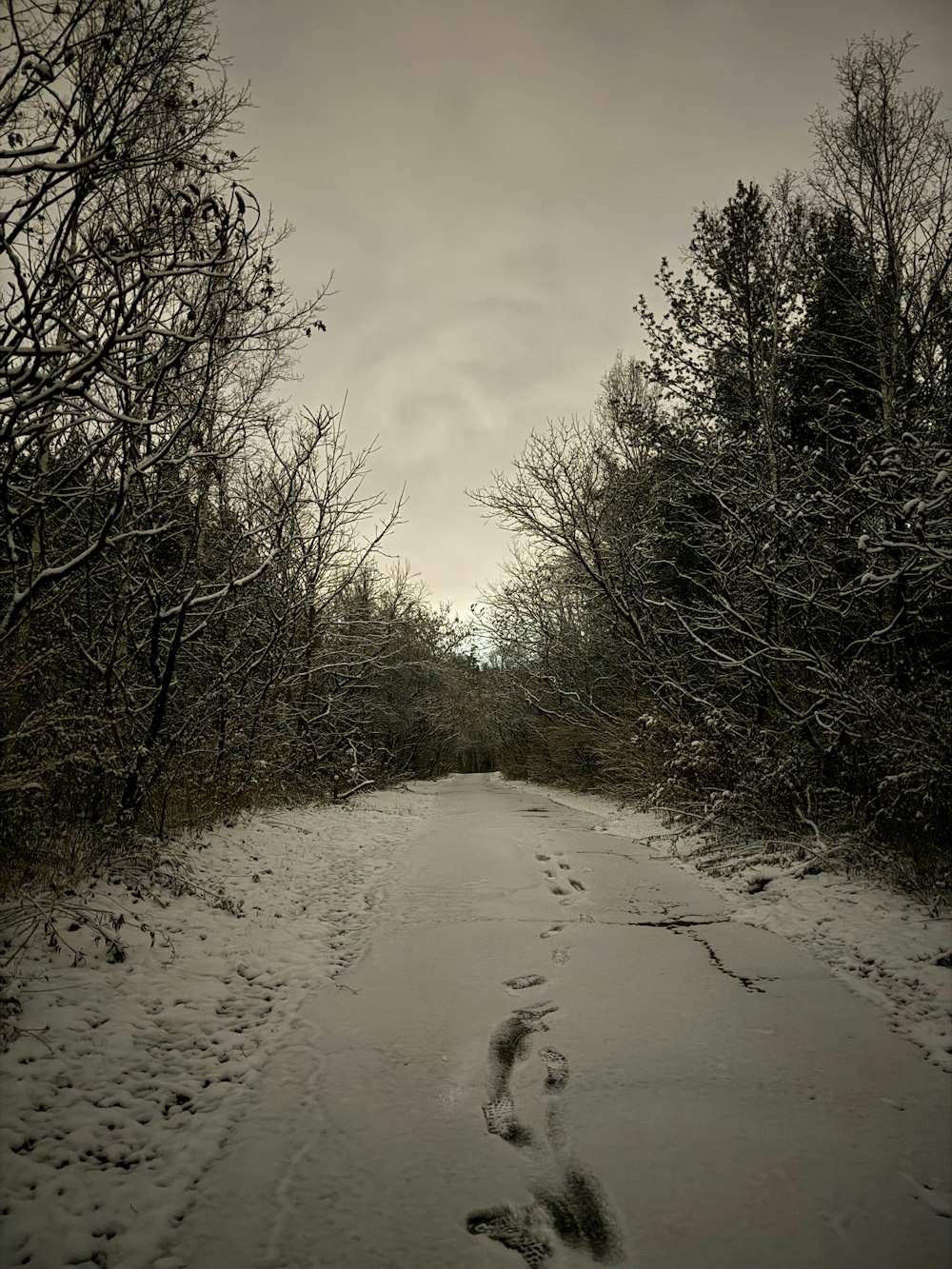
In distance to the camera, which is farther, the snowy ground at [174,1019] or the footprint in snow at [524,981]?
the footprint in snow at [524,981]

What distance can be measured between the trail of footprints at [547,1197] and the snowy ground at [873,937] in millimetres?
1761

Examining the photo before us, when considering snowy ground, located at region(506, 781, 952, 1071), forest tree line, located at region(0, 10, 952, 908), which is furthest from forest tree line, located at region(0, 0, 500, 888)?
snowy ground, located at region(506, 781, 952, 1071)

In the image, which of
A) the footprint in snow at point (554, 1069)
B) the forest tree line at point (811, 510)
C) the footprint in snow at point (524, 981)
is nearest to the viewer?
the footprint in snow at point (554, 1069)

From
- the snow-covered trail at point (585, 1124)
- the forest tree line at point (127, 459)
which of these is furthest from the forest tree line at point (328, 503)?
the snow-covered trail at point (585, 1124)

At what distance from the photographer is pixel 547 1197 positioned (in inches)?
83.3

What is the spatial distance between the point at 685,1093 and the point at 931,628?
5317 mm

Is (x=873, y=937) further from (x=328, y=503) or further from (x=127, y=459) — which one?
(x=328, y=503)

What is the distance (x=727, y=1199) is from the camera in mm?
2062

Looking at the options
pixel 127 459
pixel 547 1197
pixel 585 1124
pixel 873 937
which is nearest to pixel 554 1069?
pixel 585 1124

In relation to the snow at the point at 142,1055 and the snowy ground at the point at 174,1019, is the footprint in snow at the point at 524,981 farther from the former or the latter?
the snow at the point at 142,1055

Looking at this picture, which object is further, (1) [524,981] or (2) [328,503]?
(2) [328,503]

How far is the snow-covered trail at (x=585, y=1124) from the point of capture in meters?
1.94

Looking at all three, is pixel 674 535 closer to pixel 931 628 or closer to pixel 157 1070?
pixel 931 628

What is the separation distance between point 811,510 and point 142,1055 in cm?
660
